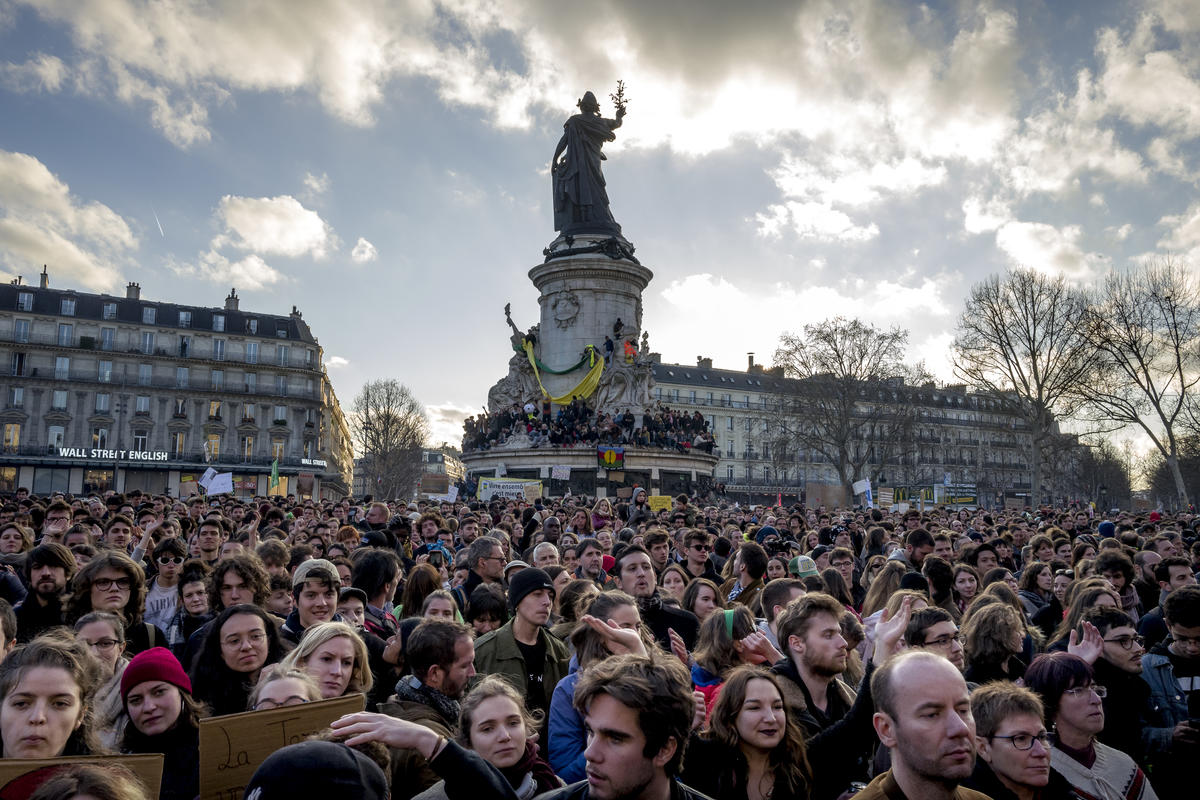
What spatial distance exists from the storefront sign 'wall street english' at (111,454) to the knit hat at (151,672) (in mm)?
65159

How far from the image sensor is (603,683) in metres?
2.77

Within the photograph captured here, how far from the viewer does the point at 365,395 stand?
2657 inches

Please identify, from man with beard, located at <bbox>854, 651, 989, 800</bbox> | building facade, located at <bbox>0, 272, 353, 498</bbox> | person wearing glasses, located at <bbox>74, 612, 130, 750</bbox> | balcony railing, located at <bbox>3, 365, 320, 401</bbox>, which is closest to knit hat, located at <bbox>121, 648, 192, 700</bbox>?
person wearing glasses, located at <bbox>74, 612, 130, 750</bbox>

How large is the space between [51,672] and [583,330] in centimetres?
3173

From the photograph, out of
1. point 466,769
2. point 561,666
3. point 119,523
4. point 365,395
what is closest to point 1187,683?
point 561,666

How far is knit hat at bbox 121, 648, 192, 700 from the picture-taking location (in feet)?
11.6

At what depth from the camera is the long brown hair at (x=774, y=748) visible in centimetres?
347

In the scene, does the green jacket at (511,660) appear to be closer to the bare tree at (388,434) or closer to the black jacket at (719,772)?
the black jacket at (719,772)

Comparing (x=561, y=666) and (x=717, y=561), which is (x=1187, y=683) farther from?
(x=717, y=561)

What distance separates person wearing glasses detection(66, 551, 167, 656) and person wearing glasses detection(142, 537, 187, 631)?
1225 millimetres

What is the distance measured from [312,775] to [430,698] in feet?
5.60

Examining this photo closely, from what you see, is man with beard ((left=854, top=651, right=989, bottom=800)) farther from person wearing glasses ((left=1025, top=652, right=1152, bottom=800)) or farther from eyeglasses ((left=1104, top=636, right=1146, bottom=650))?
eyeglasses ((left=1104, top=636, right=1146, bottom=650))

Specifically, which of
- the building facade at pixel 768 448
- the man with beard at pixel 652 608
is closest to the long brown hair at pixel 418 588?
the man with beard at pixel 652 608

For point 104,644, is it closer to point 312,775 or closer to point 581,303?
point 312,775
